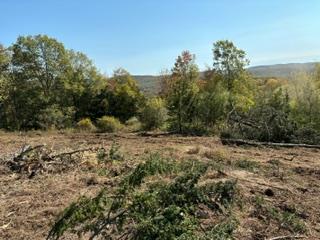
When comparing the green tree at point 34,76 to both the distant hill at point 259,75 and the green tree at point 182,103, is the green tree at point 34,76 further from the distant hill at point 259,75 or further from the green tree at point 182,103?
the green tree at point 182,103

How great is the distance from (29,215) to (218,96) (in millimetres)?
11478

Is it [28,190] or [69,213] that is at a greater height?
[69,213]

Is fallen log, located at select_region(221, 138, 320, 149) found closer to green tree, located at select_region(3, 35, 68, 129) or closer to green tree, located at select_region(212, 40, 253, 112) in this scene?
green tree, located at select_region(212, 40, 253, 112)

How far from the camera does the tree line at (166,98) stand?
45.0 ft

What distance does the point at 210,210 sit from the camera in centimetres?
519

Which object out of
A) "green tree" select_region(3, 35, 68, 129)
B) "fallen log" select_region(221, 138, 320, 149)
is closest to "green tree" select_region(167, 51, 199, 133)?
"fallen log" select_region(221, 138, 320, 149)

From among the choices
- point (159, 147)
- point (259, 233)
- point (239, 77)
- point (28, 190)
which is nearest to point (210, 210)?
point (259, 233)

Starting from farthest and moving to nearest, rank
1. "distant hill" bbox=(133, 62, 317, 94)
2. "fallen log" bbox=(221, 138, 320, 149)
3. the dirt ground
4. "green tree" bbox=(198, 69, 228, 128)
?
"distant hill" bbox=(133, 62, 317, 94) < "green tree" bbox=(198, 69, 228, 128) < "fallen log" bbox=(221, 138, 320, 149) < the dirt ground

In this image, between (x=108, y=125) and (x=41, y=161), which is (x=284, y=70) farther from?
(x=41, y=161)

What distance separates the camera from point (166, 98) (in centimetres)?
2009

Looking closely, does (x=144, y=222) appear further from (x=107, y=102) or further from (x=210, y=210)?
(x=107, y=102)

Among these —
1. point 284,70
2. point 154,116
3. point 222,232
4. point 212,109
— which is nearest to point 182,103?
point 212,109

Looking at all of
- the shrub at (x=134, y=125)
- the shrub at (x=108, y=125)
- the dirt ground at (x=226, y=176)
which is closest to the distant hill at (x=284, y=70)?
the shrub at (x=134, y=125)

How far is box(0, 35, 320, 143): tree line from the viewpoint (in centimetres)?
1371
